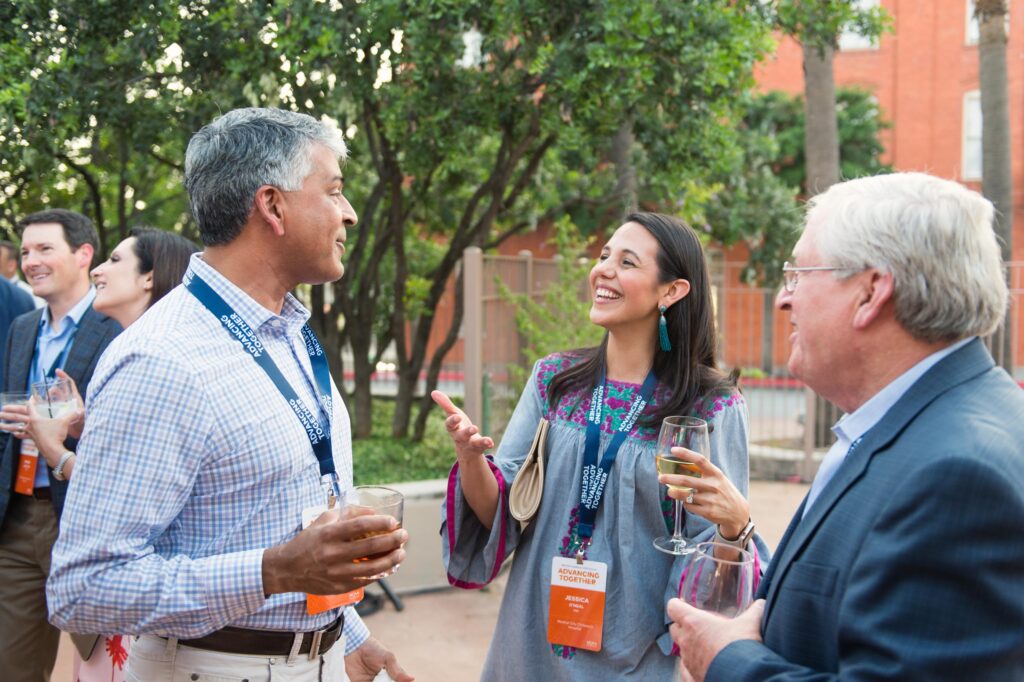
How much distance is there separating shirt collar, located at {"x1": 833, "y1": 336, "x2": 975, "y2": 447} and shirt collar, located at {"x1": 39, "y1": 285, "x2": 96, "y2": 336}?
125 inches

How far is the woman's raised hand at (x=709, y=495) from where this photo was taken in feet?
7.60

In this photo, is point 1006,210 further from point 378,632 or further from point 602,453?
point 602,453

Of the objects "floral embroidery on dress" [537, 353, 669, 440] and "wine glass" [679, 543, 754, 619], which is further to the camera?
"floral embroidery on dress" [537, 353, 669, 440]

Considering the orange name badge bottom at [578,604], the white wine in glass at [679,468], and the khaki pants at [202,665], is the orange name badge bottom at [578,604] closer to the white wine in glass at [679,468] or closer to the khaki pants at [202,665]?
the white wine in glass at [679,468]

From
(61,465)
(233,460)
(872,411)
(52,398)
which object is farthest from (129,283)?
(872,411)

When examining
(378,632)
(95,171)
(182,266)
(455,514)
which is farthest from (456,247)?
(455,514)

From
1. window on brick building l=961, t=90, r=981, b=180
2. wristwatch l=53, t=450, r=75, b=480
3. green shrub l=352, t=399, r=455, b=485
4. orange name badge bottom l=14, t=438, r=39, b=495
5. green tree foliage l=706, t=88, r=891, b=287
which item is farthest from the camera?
window on brick building l=961, t=90, r=981, b=180

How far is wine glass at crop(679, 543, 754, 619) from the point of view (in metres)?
1.73

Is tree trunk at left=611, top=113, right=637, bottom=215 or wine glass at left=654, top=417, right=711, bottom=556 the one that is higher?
tree trunk at left=611, top=113, right=637, bottom=215

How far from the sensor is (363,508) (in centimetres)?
179

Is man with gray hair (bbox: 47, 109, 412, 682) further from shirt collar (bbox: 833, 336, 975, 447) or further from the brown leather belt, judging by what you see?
shirt collar (bbox: 833, 336, 975, 447)

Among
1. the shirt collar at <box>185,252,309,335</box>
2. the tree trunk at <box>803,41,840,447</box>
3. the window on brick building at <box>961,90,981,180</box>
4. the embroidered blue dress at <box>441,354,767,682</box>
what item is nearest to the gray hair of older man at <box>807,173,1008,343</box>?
the embroidered blue dress at <box>441,354,767,682</box>

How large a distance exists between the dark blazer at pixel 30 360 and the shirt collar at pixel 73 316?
0.03 m

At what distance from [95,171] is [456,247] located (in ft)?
11.6
